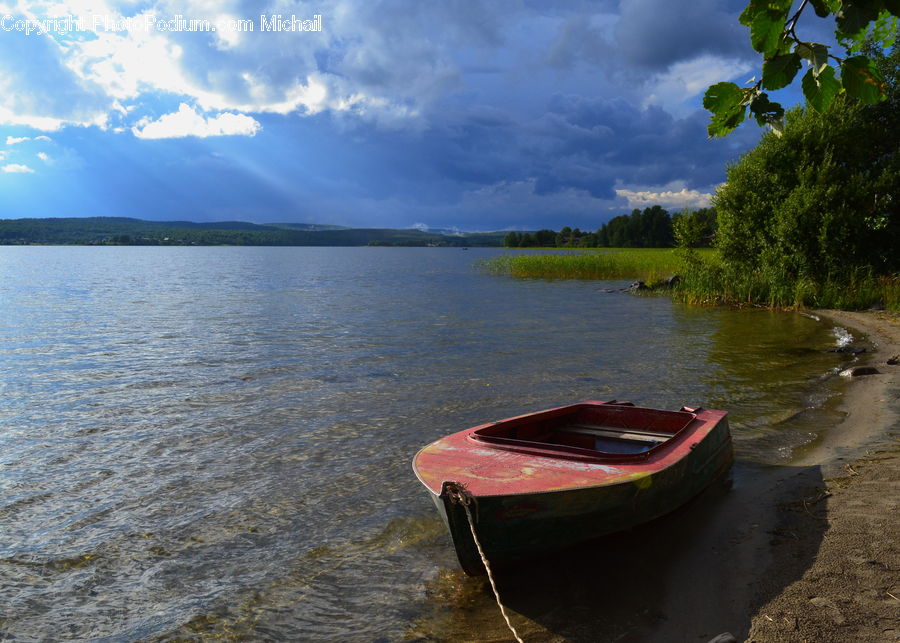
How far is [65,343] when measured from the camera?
19016 millimetres

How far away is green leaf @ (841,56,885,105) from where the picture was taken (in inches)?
94.6

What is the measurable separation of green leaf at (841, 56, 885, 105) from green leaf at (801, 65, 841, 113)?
0.07 meters

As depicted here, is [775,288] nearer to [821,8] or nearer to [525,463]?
[525,463]

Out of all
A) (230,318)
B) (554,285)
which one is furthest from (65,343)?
(554,285)

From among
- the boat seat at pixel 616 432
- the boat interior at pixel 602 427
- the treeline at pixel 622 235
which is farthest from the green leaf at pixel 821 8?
the treeline at pixel 622 235

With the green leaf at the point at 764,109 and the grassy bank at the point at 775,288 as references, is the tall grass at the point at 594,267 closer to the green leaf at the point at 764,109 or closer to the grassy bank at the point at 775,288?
the grassy bank at the point at 775,288

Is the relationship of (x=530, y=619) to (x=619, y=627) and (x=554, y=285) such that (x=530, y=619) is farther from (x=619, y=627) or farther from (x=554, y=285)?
(x=554, y=285)

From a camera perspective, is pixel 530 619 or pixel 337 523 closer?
pixel 530 619

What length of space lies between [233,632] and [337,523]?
6.62 ft

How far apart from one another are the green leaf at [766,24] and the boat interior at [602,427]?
543cm

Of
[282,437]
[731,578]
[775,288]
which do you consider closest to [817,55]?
[731,578]

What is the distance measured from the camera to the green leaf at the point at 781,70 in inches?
98.3

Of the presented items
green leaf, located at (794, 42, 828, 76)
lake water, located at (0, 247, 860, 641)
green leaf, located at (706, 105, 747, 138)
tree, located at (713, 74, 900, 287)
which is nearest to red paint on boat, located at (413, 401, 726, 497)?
lake water, located at (0, 247, 860, 641)

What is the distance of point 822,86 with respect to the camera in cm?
253
